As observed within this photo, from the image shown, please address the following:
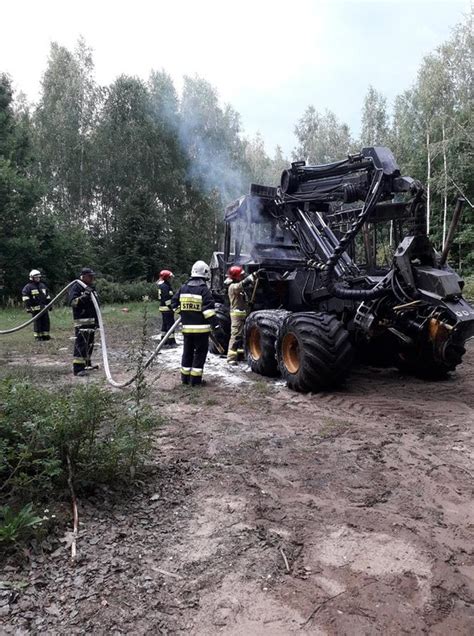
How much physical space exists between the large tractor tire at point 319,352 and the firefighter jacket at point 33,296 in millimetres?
7884

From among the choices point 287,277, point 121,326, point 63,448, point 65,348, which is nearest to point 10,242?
point 121,326

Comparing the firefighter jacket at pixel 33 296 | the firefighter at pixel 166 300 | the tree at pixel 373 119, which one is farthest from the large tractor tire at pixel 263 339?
the tree at pixel 373 119

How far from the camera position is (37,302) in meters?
12.4

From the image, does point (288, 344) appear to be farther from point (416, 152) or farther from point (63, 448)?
point (416, 152)

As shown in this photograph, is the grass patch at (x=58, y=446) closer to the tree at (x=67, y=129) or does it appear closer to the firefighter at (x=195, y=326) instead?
the firefighter at (x=195, y=326)

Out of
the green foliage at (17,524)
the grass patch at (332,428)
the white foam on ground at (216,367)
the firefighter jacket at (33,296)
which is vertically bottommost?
the white foam on ground at (216,367)

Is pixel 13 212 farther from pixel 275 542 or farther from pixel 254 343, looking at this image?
pixel 275 542

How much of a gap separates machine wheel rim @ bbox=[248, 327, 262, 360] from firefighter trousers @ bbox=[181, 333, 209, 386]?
1139 mm

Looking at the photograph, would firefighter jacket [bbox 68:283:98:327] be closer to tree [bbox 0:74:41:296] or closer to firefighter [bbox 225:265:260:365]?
firefighter [bbox 225:265:260:365]

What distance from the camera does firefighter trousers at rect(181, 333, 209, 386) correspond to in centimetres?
729

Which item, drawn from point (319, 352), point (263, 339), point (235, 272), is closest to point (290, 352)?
point (263, 339)

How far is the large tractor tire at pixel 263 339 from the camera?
761 centimetres

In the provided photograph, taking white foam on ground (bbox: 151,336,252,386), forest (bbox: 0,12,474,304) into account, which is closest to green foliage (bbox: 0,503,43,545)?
white foam on ground (bbox: 151,336,252,386)

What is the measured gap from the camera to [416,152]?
28094 mm
